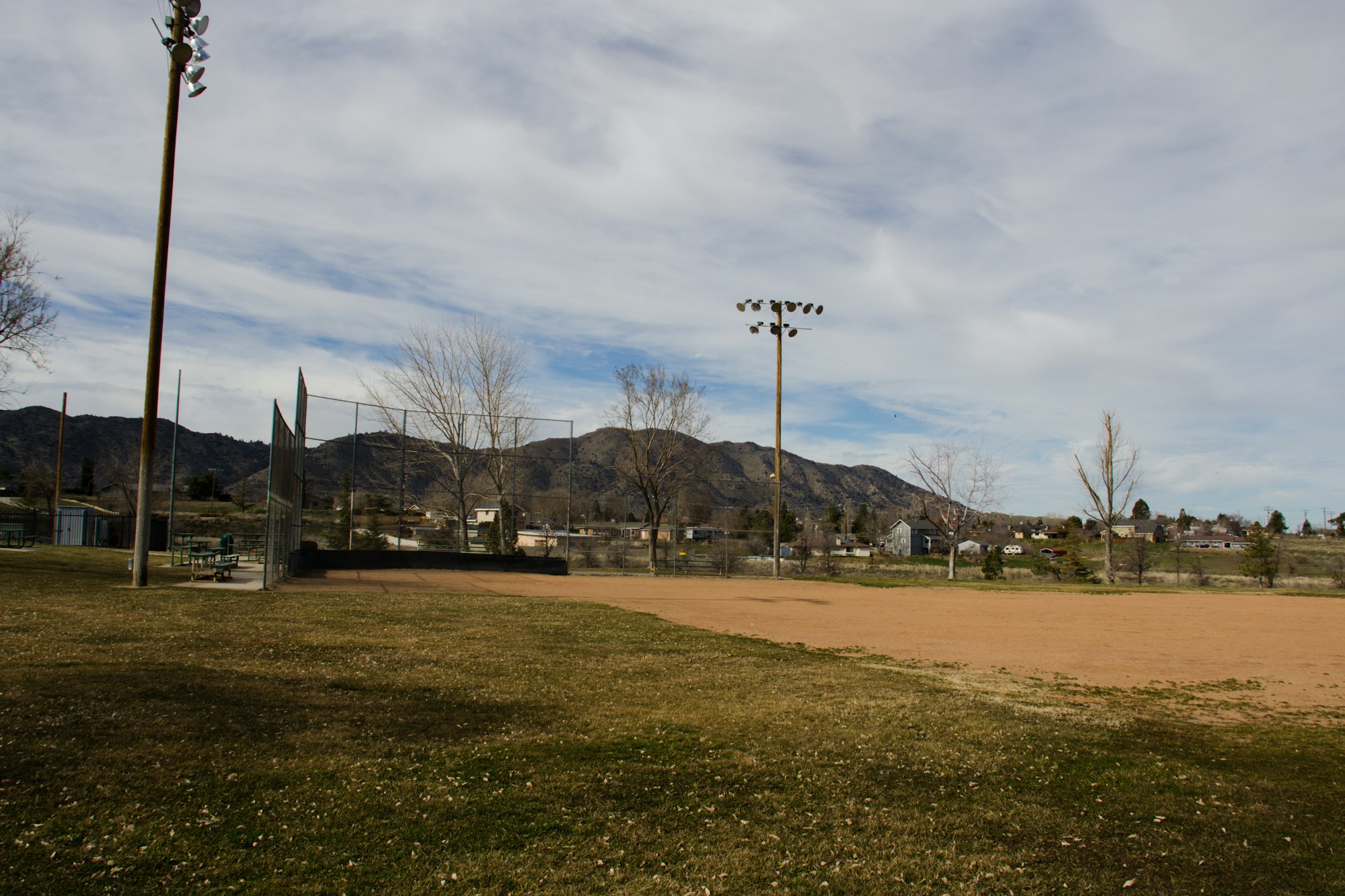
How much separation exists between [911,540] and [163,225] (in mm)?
86252

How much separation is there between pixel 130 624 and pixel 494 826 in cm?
740

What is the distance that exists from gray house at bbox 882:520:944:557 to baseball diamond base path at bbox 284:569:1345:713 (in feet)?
200

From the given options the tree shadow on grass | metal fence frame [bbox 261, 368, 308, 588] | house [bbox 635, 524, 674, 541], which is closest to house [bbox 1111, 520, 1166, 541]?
house [bbox 635, 524, 674, 541]

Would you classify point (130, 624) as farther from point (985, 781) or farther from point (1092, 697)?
point (1092, 697)

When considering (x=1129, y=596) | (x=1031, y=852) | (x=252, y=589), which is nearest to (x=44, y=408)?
(x=252, y=589)

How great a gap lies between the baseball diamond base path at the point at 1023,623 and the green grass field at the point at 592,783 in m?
3.61

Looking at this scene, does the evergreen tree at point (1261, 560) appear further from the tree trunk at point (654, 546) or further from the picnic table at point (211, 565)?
the picnic table at point (211, 565)

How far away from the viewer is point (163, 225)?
49.3 feet

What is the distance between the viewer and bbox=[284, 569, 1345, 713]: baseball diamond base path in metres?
11.2

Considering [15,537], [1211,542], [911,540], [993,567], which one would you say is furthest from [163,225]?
[1211,542]

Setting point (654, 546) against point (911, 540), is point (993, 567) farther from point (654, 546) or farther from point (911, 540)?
point (911, 540)

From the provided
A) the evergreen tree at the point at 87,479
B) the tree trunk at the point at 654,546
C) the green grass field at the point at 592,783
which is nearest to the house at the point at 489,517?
the tree trunk at the point at 654,546

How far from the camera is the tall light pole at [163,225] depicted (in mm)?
14586

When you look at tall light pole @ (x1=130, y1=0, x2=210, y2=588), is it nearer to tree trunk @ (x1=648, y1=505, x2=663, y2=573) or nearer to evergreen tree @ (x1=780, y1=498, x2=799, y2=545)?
tree trunk @ (x1=648, y1=505, x2=663, y2=573)
